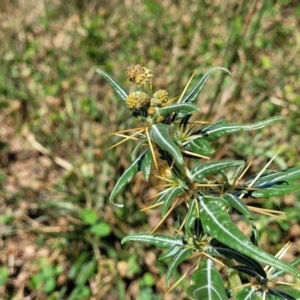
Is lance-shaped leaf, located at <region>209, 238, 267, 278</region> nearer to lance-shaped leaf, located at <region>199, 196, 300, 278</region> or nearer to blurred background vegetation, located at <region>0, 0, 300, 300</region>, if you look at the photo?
lance-shaped leaf, located at <region>199, 196, 300, 278</region>

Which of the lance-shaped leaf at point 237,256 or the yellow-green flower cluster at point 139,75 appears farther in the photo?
the lance-shaped leaf at point 237,256

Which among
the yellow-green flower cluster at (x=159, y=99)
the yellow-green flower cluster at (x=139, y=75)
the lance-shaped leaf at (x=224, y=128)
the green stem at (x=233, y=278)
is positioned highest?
the yellow-green flower cluster at (x=139, y=75)

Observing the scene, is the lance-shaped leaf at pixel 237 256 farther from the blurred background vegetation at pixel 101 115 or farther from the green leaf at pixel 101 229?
the green leaf at pixel 101 229

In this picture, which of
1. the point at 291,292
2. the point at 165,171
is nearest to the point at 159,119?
the point at 165,171

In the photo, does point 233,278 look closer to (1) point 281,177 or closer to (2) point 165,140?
(1) point 281,177

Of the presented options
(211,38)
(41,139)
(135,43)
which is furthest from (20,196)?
(211,38)

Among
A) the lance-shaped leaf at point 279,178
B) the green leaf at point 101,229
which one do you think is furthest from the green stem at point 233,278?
the green leaf at point 101,229

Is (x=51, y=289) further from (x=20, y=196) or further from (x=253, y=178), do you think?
(x=253, y=178)
